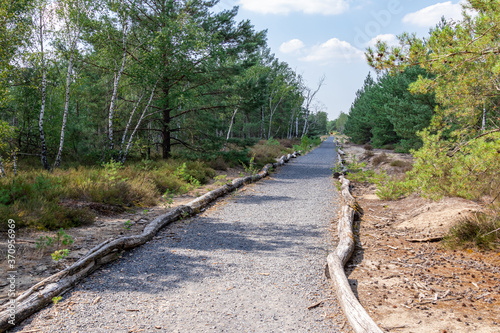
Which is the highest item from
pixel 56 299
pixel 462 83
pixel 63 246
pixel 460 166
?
pixel 462 83

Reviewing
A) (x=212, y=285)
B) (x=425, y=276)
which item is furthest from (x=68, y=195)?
(x=425, y=276)

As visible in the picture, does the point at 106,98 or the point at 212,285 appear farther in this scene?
the point at 106,98

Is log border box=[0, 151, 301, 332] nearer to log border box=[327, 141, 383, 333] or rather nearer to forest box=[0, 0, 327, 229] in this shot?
forest box=[0, 0, 327, 229]

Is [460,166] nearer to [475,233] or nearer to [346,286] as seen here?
[475,233]

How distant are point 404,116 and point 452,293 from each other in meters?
16.9

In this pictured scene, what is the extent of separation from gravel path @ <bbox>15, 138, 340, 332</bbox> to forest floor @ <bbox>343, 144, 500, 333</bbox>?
0.57m

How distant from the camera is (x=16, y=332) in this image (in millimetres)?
2803

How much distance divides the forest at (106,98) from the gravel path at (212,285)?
2308mm

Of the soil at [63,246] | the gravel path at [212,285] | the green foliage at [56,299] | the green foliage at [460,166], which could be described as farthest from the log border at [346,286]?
the soil at [63,246]

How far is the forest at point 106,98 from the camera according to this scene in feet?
24.7

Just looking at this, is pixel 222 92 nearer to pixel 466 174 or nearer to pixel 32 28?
pixel 32 28

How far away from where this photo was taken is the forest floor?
3.09 metres

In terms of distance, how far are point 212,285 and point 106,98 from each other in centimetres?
1445

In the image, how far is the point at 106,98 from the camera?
618 inches
